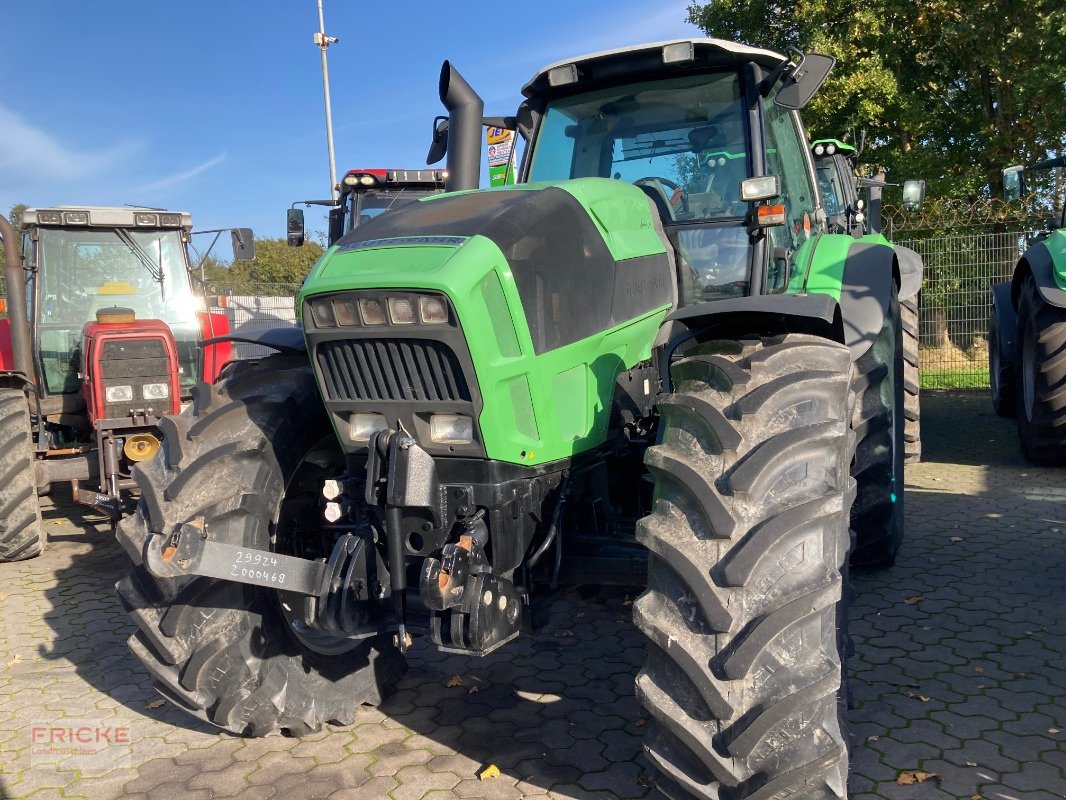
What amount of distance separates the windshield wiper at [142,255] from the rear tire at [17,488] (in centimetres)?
175

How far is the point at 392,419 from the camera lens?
2791 millimetres

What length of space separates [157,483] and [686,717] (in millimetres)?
2014

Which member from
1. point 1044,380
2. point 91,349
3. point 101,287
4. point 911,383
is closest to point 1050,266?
point 1044,380

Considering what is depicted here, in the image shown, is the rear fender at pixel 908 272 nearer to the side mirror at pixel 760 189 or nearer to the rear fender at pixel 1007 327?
the side mirror at pixel 760 189

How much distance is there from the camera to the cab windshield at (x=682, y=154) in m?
3.81

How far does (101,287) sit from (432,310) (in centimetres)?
596

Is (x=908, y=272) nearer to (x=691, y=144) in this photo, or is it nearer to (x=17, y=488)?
(x=691, y=144)

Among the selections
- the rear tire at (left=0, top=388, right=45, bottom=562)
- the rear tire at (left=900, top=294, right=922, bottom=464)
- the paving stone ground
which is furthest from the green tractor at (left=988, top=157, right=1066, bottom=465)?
the rear tire at (left=0, top=388, right=45, bottom=562)

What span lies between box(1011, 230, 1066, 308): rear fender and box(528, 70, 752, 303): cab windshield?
4070 mm

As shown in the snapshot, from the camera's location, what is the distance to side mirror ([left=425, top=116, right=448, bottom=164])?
4078 mm

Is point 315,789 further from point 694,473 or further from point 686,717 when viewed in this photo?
point 694,473

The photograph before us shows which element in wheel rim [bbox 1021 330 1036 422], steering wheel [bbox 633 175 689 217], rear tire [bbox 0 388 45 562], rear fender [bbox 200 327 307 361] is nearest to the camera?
rear fender [bbox 200 327 307 361]

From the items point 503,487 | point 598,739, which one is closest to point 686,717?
point 503,487

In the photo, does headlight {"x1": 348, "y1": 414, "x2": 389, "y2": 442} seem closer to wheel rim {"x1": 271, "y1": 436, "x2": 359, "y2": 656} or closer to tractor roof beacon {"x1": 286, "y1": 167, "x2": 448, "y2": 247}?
wheel rim {"x1": 271, "y1": 436, "x2": 359, "y2": 656}
